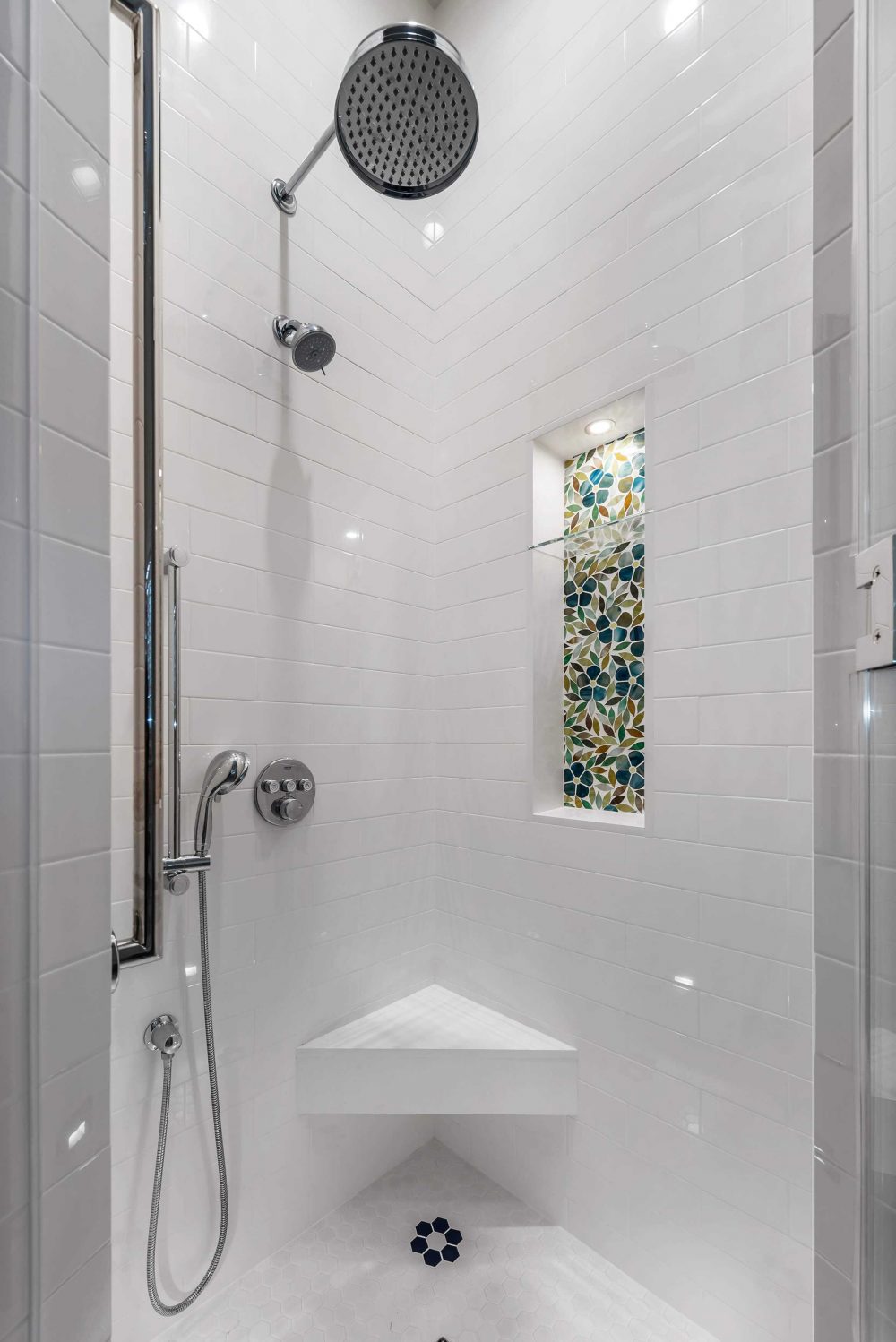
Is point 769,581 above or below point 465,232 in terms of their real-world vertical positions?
below

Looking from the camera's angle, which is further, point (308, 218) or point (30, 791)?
point (308, 218)

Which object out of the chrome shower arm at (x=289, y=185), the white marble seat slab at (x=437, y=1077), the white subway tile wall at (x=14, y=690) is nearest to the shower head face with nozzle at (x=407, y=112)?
the chrome shower arm at (x=289, y=185)

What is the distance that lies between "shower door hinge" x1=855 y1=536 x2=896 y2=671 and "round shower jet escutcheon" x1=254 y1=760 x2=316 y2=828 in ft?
4.13

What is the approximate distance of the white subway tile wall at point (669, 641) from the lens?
4.17 feet

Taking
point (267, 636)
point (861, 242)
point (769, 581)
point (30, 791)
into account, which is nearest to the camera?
point (30, 791)

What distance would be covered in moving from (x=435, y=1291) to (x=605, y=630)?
1550 millimetres

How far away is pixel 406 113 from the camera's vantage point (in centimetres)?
129

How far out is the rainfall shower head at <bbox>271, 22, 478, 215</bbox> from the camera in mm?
1191

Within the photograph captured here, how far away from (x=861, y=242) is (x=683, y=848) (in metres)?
1.12

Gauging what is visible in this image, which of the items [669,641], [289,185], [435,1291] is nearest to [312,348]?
[289,185]

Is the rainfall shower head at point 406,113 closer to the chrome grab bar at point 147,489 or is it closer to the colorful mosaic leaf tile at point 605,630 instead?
the chrome grab bar at point 147,489

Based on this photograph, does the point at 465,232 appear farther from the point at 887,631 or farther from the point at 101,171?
the point at 887,631

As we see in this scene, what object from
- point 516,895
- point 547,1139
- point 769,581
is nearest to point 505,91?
point 769,581

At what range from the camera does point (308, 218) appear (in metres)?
1.71
